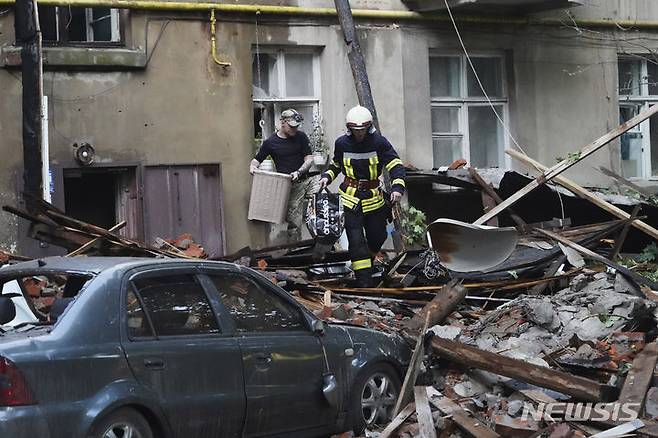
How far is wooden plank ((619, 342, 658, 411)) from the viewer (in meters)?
7.00

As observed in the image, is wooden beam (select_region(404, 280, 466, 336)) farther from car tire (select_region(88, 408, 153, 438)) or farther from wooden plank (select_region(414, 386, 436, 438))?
car tire (select_region(88, 408, 153, 438))

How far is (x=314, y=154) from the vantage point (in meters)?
14.3

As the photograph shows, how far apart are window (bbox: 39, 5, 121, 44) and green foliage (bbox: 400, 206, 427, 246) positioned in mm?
4425

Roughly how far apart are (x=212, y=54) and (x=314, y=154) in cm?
187

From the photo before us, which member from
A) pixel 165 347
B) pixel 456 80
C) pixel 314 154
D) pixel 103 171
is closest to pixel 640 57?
pixel 456 80

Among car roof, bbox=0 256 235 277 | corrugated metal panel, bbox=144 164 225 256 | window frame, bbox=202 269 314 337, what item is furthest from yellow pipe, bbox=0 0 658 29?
window frame, bbox=202 269 314 337

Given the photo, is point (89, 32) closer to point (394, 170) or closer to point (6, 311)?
point (394, 170)

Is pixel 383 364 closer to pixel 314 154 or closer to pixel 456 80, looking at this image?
pixel 314 154

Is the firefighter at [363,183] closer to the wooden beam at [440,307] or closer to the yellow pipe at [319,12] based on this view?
the wooden beam at [440,307]

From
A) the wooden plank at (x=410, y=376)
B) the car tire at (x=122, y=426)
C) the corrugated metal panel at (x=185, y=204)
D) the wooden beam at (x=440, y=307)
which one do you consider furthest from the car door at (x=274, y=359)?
the corrugated metal panel at (x=185, y=204)

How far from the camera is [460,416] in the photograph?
7.20m

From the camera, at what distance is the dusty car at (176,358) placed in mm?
5738

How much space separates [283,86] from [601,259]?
5202 millimetres

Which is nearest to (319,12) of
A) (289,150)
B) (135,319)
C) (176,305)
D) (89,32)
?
(289,150)
